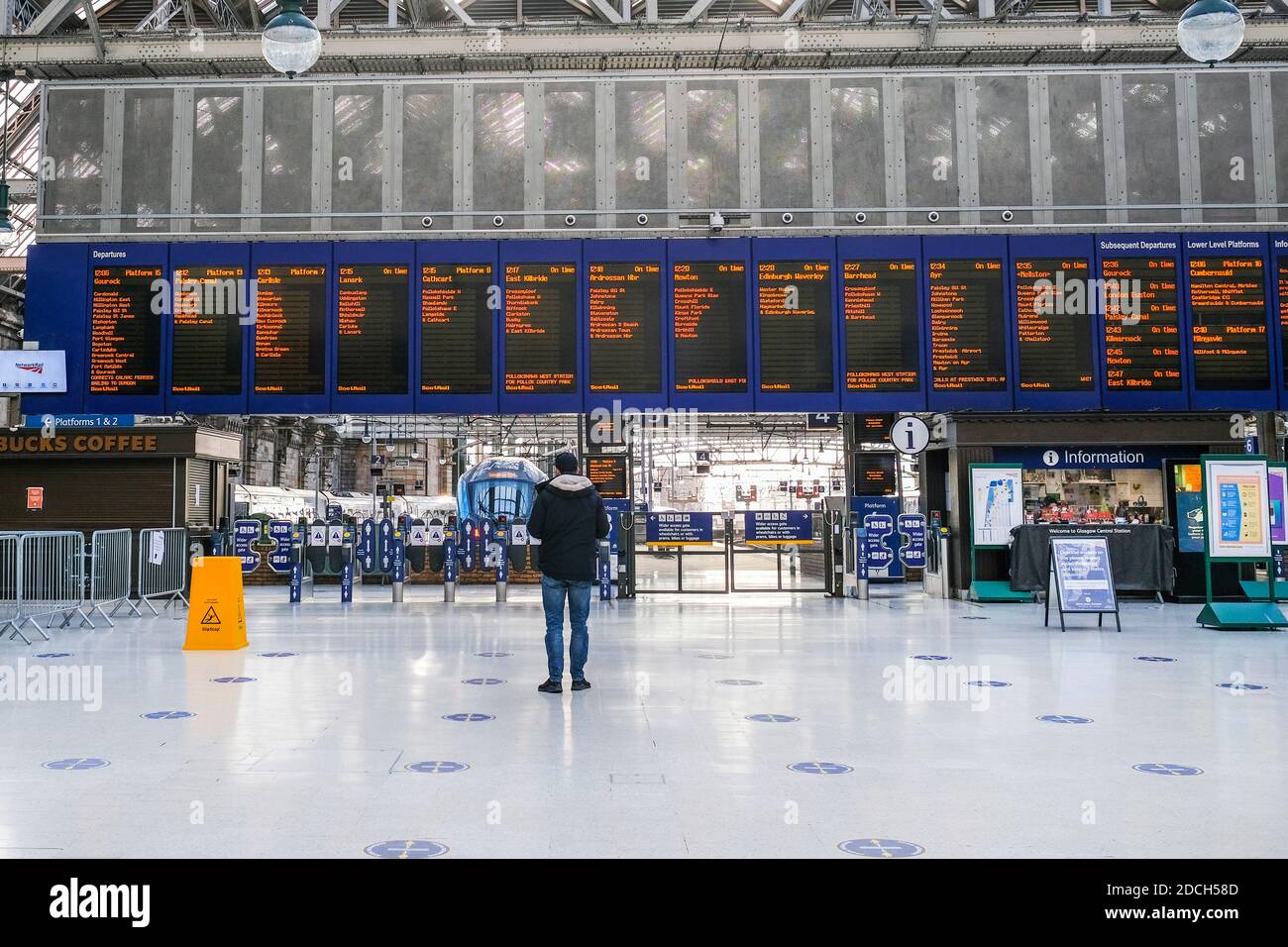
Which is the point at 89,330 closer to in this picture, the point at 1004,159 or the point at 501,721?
the point at 501,721

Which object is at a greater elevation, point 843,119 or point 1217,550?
point 843,119

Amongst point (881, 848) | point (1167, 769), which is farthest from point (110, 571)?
point (1167, 769)

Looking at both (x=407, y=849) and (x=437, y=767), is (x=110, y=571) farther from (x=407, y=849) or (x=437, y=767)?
(x=407, y=849)

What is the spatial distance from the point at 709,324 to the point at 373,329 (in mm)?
4271

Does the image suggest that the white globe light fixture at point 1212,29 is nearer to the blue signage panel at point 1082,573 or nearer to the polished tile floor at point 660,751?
the polished tile floor at point 660,751

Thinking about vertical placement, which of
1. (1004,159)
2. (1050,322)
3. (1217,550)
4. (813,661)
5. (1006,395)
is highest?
(1004,159)

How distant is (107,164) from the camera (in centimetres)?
1257

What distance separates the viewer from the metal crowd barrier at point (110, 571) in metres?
10.9

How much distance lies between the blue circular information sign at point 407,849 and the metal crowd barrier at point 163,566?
9.85m

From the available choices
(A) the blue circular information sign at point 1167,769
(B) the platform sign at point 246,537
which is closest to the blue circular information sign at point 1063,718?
(A) the blue circular information sign at point 1167,769

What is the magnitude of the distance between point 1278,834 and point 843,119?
11.0 m

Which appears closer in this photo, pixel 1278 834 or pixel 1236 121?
pixel 1278 834

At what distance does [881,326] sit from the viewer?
11.8 meters

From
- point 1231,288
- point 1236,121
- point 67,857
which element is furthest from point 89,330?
point 1236,121
